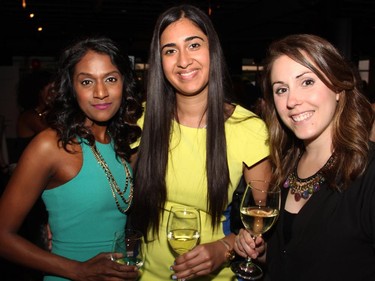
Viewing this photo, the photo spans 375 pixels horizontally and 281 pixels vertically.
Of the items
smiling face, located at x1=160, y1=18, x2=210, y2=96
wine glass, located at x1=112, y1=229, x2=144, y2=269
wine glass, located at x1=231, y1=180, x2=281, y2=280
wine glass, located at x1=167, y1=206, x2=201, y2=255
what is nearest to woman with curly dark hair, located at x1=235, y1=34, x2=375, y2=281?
wine glass, located at x1=231, y1=180, x2=281, y2=280

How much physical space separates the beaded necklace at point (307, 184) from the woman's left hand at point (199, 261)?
0.45m

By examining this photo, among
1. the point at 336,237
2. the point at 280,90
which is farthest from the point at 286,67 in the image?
the point at 336,237

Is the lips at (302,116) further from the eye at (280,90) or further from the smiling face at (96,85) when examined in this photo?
the smiling face at (96,85)

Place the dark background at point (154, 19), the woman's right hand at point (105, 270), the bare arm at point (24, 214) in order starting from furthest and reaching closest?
the dark background at point (154, 19) → the bare arm at point (24, 214) → the woman's right hand at point (105, 270)

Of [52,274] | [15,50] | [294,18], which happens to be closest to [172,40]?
[52,274]

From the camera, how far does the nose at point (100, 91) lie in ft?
A: 6.40

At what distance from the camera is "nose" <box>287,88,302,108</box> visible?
160 cm

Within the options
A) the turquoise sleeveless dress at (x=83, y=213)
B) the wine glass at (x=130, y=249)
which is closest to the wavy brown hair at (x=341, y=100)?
the wine glass at (x=130, y=249)

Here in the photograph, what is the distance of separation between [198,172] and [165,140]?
26 centimetres

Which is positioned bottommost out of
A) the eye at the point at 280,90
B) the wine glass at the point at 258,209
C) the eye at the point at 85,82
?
the wine glass at the point at 258,209

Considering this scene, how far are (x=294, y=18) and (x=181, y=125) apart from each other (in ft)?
34.1

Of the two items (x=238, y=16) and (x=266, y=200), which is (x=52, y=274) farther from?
(x=238, y=16)

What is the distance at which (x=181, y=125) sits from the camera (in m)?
2.18

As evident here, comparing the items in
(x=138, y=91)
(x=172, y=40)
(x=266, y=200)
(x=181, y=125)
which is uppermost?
(x=172, y=40)
